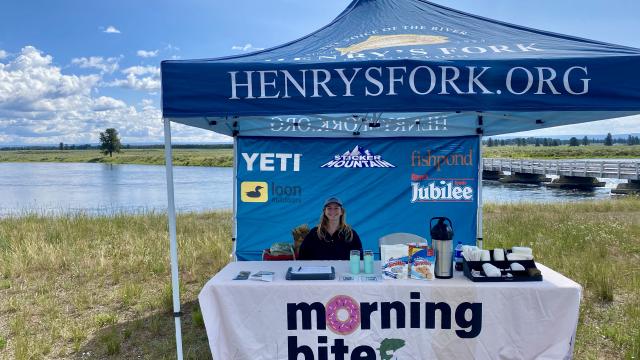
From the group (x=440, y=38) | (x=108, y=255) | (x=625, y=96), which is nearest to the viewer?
(x=625, y=96)

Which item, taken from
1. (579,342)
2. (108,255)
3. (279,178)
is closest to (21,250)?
(108,255)

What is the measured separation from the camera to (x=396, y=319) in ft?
8.87

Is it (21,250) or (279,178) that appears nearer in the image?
(279,178)

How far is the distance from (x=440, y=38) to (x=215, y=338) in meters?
2.55

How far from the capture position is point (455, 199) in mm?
4863

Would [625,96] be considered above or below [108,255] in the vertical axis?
above

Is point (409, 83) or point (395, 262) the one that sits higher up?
point (409, 83)

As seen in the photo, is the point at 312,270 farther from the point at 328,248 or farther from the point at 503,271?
the point at 503,271

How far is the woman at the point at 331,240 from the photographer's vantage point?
3719 mm

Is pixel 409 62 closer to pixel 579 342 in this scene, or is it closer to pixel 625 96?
pixel 625 96

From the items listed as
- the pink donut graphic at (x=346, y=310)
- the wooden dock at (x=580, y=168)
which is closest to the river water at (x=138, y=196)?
the wooden dock at (x=580, y=168)

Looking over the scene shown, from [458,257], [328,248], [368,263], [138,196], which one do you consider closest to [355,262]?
[368,263]

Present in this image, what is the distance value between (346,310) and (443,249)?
70 centimetres

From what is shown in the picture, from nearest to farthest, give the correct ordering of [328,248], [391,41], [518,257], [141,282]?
[518,257], [391,41], [328,248], [141,282]
